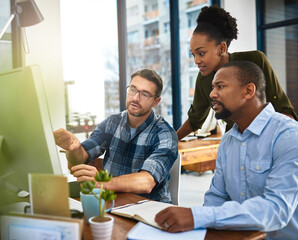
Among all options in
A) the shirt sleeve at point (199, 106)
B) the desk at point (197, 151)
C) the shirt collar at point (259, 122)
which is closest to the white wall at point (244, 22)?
the desk at point (197, 151)

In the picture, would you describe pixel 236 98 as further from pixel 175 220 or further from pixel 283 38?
pixel 283 38

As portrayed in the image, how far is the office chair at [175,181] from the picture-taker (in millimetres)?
1611

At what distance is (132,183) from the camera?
1.29 metres

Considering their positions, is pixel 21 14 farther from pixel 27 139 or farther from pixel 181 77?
pixel 181 77

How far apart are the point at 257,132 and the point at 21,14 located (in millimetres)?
1377

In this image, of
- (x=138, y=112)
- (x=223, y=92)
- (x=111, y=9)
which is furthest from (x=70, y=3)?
(x=223, y=92)

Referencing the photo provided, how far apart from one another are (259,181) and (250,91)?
1.17 feet

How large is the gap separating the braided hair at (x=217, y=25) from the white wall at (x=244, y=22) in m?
3.26

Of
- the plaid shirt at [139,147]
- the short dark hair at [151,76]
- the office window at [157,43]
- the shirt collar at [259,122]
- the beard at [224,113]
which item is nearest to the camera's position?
the shirt collar at [259,122]

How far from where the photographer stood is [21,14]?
175cm

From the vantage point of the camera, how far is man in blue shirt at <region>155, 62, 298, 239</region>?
90cm

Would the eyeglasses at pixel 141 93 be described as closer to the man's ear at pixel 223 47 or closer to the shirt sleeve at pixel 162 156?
the shirt sleeve at pixel 162 156

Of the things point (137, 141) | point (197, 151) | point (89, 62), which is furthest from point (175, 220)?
point (89, 62)

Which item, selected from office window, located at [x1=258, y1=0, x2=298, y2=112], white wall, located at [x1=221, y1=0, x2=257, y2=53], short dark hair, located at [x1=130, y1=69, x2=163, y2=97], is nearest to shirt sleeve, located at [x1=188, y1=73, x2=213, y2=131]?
short dark hair, located at [x1=130, y1=69, x2=163, y2=97]
